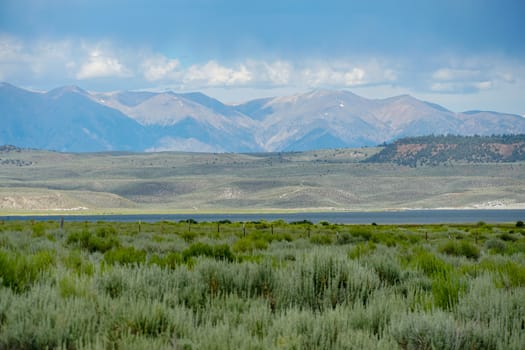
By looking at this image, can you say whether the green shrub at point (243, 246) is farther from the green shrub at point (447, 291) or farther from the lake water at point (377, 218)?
the lake water at point (377, 218)

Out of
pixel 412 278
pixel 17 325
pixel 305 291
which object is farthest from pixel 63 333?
pixel 412 278

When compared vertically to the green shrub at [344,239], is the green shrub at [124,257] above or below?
above

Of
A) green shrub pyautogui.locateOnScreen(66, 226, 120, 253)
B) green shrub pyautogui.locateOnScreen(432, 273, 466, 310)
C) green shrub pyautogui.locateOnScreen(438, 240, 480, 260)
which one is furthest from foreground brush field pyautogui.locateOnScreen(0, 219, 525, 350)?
green shrub pyautogui.locateOnScreen(438, 240, 480, 260)

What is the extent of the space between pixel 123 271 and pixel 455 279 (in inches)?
179

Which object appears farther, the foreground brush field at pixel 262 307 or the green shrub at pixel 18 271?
the green shrub at pixel 18 271

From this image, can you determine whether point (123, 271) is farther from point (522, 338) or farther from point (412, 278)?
point (522, 338)

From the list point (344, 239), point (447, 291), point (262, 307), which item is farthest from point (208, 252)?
point (344, 239)

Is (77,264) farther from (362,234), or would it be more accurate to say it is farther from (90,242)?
(362,234)

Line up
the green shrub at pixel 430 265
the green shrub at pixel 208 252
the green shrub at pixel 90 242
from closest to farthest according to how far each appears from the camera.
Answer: the green shrub at pixel 430 265, the green shrub at pixel 208 252, the green shrub at pixel 90 242

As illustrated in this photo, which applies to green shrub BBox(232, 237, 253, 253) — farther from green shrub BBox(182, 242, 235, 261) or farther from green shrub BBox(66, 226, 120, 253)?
green shrub BBox(182, 242, 235, 261)

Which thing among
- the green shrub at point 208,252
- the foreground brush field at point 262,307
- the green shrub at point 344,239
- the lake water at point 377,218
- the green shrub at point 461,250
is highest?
the green shrub at point 208,252

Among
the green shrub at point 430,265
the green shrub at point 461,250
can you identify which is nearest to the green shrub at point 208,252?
the green shrub at point 430,265

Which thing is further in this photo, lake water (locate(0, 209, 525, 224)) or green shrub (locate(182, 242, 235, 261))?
lake water (locate(0, 209, 525, 224))

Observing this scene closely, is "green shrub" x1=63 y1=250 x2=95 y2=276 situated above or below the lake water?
above
